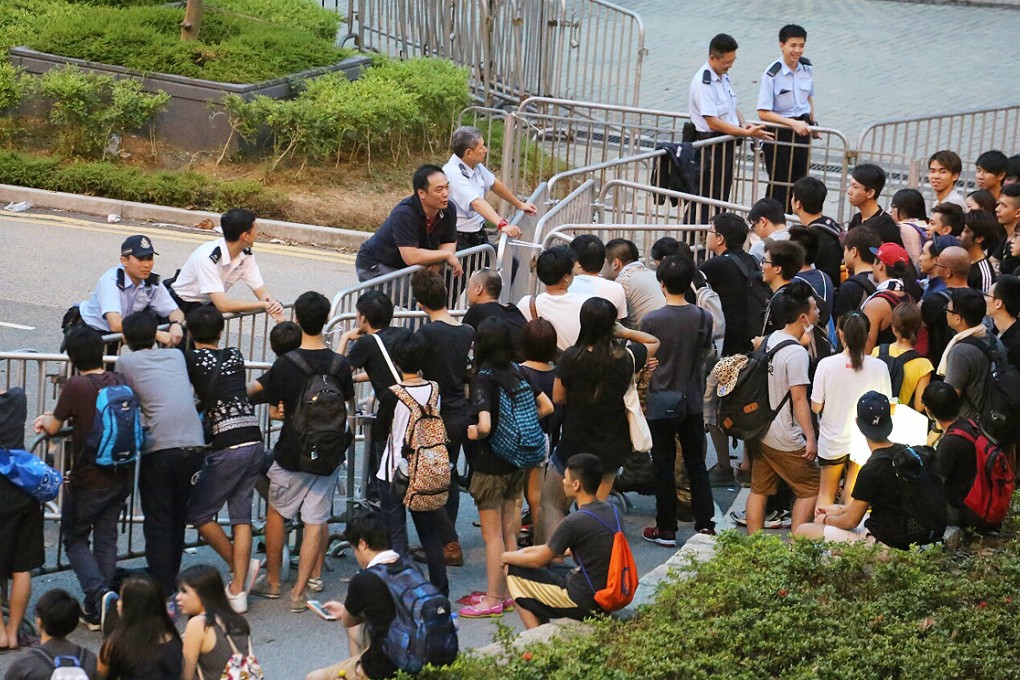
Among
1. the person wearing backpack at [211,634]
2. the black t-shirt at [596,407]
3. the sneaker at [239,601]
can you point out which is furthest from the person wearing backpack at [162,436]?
the black t-shirt at [596,407]

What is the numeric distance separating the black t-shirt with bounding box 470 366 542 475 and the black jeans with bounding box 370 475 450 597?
0.37m

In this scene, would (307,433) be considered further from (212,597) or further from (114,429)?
(212,597)

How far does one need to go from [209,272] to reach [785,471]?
3772mm

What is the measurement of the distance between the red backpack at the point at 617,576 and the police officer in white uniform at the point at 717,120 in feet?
22.7

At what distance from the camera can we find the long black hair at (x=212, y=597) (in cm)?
649

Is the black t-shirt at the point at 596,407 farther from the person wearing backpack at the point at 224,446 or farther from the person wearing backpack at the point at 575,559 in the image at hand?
the person wearing backpack at the point at 224,446

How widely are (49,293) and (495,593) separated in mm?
6951

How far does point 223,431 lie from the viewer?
316 inches

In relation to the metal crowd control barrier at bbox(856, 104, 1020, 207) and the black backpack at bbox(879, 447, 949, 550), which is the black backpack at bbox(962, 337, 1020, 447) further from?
the metal crowd control barrier at bbox(856, 104, 1020, 207)

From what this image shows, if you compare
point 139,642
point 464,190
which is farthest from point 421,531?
point 464,190

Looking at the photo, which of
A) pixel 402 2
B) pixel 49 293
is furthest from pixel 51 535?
pixel 402 2

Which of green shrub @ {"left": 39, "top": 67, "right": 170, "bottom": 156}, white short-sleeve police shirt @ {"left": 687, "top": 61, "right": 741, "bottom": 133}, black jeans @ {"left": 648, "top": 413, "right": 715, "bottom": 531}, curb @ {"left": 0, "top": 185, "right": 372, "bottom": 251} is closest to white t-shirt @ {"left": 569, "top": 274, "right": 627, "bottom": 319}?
black jeans @ {"left": 648, "top": 413, "right": 715, "bottom": 531}

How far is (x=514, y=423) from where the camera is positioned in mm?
8117

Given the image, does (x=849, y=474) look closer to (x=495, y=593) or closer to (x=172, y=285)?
(x=495, y=593)
